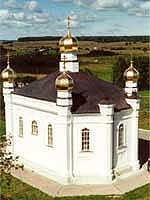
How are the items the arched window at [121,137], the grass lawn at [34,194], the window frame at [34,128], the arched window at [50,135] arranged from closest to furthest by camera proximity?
the grass lawn at [34,194] < the arched window at [50,135] < the arched window at [121,137] < the window frame at [34,128]

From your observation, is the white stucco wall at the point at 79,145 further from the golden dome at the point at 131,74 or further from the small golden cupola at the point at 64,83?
the golden dome at the point at 131,74

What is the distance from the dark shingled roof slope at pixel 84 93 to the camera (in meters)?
18.5

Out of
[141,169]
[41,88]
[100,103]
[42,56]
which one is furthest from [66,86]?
[42,56]

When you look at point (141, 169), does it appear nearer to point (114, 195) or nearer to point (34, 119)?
point (114, 195)

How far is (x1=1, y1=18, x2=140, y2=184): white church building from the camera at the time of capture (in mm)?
18203

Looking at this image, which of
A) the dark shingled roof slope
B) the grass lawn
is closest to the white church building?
the dark shingled roof slope

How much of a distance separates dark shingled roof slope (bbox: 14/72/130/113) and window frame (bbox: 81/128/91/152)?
92cm

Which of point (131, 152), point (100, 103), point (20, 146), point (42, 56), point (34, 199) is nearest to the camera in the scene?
point (34, 199)

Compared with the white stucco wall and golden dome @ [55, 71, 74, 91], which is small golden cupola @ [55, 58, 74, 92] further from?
the white stucco wall

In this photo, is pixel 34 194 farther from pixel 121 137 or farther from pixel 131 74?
pixel 131 74

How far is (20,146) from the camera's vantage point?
21.4 meters

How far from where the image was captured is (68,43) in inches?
800

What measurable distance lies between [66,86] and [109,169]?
4.19 meters

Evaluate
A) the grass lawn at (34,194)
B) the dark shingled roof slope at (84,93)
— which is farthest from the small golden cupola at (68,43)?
the grass lawn at (34,194)
